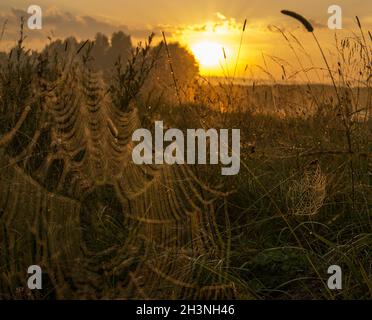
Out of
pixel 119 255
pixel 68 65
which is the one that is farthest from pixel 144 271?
pixel 68 65

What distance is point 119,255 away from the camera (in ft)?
8.98

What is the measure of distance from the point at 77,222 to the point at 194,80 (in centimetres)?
302

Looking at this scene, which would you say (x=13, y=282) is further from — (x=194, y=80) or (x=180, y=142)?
(x=194, y=80)

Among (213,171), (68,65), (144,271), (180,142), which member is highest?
(68,65)

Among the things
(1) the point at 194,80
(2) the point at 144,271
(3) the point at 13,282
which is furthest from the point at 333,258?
(1) the point at 194,80

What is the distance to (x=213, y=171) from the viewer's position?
3477 mm

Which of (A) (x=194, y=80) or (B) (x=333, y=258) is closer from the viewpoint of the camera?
(B) (x=333, y=258)

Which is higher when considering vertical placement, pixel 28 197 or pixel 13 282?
pixel 28 197

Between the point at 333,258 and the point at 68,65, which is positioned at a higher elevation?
the point at 68,65
